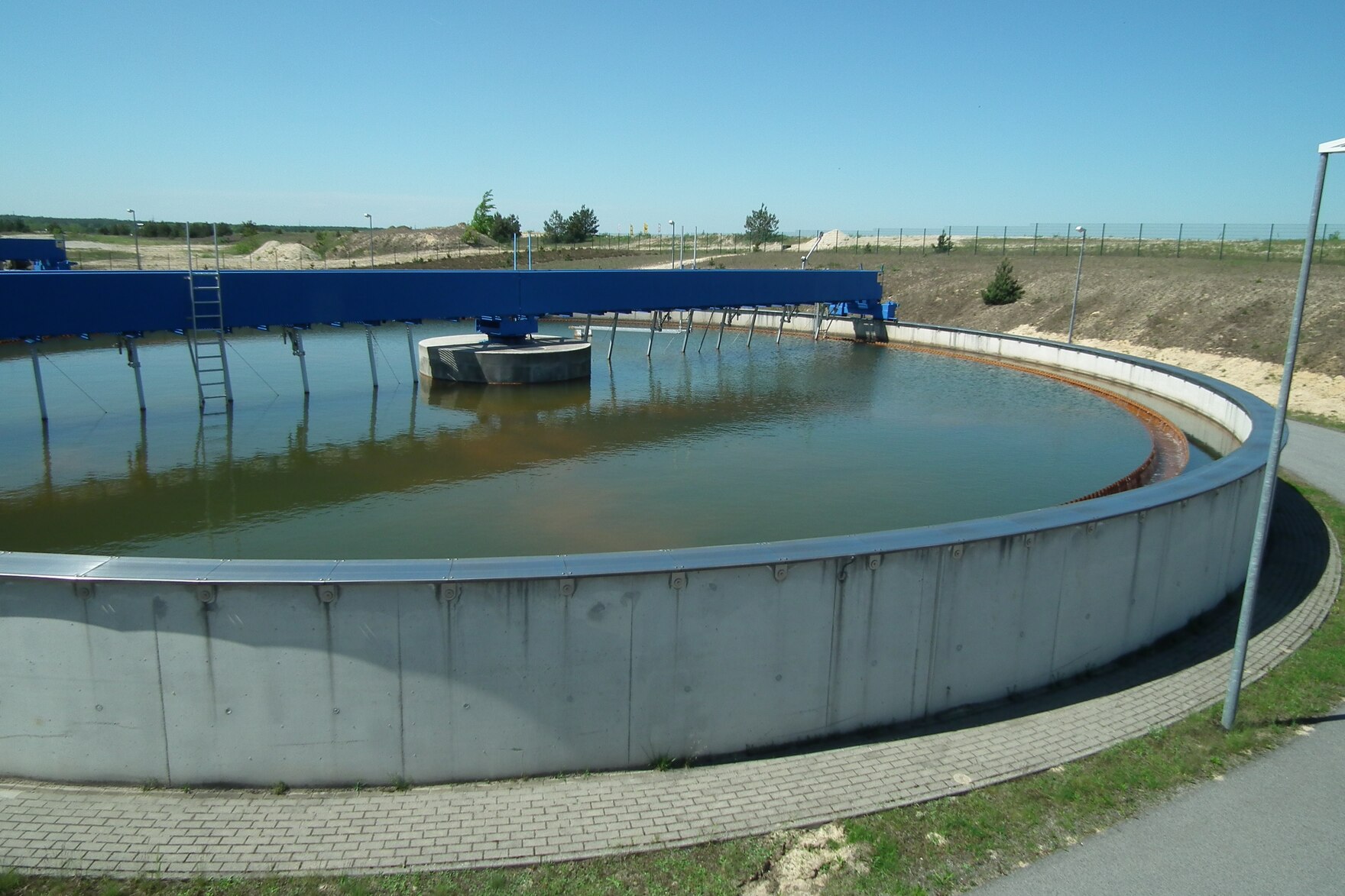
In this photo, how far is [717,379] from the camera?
27.3 m

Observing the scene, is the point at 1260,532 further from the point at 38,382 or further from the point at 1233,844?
the point at 38,382

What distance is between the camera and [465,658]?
6.54 m

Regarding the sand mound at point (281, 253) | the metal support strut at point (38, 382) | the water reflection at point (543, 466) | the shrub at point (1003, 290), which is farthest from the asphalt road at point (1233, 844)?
the sand mound at point (281, 253)

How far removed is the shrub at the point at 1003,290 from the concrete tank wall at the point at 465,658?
36873 mm

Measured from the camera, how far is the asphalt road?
5629 millimetres

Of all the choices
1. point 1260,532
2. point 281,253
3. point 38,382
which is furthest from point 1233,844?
point 281,253

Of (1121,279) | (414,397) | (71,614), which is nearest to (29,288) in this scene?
(414,397)

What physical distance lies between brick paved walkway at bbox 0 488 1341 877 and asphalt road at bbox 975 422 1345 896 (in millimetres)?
859

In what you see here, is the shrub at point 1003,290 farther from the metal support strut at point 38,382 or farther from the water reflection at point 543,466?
the metal support strut at point 38,382

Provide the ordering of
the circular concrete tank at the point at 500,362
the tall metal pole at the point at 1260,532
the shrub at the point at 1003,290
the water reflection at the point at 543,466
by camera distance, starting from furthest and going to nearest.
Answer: the shrub at the point at 1003,290 → the circular concrete tank at the point at 500,362 → the water reflection at the point at 543,466 → the tall metal pole at the point at 1260,532

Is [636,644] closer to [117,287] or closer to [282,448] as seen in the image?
[282,448]

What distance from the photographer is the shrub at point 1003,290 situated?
41719 millimetres

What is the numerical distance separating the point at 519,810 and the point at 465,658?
1.10 metres

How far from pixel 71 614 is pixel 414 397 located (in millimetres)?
17314
